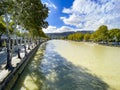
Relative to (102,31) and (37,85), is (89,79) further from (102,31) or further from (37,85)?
(102,31)

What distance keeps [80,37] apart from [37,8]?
11837 centimetres

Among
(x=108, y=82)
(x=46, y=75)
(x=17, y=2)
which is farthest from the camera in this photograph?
(x=17, y=2)

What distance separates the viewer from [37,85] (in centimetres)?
1102

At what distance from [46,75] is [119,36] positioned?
6160 centimetres

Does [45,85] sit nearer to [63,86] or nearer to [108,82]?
[63,86]

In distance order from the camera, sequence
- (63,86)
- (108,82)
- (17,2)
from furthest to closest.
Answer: (17,2) < (108,82) < (63,86)

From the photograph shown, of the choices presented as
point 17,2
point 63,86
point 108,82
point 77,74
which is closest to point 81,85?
point 63,86

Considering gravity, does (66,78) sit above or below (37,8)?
below

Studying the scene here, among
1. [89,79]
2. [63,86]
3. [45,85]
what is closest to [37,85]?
[45,85]

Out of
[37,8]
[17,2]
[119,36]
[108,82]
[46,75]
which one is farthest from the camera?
[119,36]

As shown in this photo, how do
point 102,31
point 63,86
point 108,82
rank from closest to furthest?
1. point 63,86
2. point 108,82
3. point 102,31

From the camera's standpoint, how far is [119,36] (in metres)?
70.9

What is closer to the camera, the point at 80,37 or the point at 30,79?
the point at 30,79

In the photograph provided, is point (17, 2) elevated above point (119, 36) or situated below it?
above
